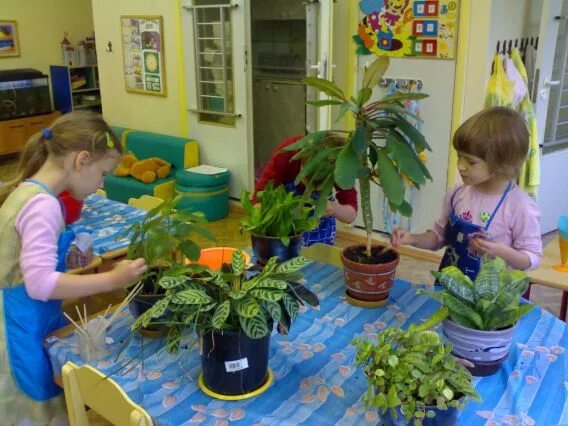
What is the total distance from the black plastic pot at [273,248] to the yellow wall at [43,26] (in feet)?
19.6

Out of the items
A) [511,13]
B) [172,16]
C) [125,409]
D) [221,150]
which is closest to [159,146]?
[221,150]

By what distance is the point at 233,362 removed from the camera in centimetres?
117

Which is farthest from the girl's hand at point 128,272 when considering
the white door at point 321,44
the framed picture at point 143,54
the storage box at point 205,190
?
the framed picture at point 143,54

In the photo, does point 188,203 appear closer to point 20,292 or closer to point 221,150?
point 221,150

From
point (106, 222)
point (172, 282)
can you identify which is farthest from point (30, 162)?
point (106, 222)

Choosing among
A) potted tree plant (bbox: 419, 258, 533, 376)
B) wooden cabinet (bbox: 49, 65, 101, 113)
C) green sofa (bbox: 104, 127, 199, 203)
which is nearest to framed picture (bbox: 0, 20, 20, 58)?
wooden cabinet (bbox: 49, 65, 101, 113)

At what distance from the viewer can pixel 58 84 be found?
6.90 meters

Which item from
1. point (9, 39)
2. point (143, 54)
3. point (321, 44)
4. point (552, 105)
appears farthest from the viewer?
point (9, 39)

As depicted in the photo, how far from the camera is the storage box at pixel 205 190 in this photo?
4309 mm

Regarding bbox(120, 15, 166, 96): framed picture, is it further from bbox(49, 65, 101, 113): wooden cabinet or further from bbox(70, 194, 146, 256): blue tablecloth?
bbox(70, 194, 146, 256): blue tablecloth

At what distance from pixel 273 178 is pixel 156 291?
75 centimetres

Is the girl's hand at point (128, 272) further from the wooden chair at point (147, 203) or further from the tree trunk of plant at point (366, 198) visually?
the wooden chair at point (147, 203)

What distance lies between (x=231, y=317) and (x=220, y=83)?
350cm

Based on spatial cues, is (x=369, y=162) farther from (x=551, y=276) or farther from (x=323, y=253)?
(x=551, y=276)
